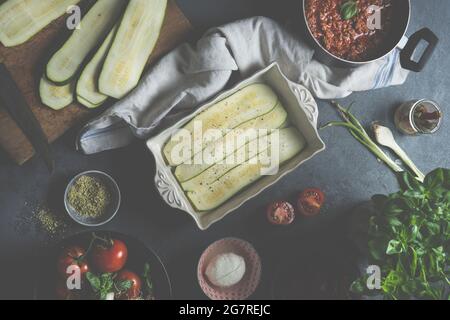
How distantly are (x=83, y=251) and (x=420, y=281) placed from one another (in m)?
1.27

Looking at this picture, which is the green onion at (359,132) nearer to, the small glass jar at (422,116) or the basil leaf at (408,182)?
the small glass jar at (422,116)

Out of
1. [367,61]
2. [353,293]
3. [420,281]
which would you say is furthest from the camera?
[367,61]

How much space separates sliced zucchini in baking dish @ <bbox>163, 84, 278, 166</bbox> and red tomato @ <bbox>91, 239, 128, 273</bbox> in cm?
39

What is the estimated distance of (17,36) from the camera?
2.11 m

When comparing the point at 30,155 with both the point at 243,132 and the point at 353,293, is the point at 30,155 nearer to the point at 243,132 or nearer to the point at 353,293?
the point at 243,132

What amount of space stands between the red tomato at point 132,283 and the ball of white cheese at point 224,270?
29cm

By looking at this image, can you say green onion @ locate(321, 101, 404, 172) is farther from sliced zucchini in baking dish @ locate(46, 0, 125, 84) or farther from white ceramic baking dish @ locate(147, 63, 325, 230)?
sliced zucchini in baking dish @ locate(46, 0, 125, 84)

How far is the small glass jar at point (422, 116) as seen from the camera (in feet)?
7.71

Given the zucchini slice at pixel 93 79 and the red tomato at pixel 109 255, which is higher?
the zucchini slice at pixel 93 79

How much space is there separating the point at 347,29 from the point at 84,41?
108cm

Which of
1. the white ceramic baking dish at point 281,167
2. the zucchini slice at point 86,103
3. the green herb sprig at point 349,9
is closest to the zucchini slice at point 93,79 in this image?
the zucchini slice at point 86,103

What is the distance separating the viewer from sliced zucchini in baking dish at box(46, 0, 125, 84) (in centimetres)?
210

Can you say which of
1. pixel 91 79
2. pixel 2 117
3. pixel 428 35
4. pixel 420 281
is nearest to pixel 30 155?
pixel 2 117

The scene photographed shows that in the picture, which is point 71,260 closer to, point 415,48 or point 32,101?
point 32,101
